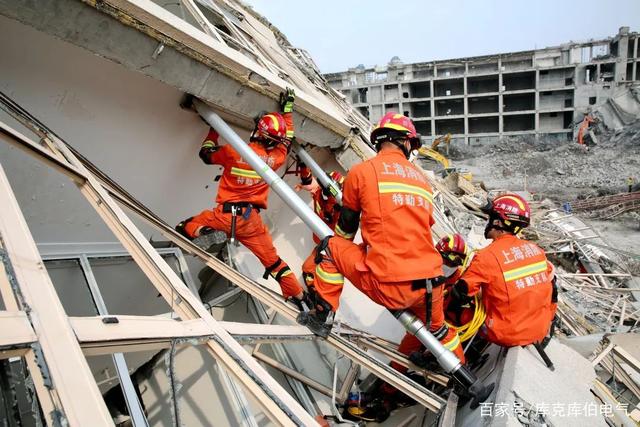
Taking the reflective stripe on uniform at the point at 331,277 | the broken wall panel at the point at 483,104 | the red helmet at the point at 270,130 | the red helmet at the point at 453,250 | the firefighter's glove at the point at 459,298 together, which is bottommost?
the firefighter's glove at the point at 459,298

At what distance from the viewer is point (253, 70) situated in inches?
138

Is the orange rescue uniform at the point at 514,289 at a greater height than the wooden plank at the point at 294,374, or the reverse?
the orange rescue uniform at the point at 514,289

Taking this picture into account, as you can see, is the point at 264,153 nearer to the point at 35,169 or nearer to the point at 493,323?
the point at 35,169

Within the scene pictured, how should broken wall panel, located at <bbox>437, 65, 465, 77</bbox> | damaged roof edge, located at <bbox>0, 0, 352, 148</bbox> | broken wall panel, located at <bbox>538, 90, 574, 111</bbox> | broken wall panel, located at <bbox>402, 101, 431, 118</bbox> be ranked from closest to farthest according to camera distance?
damaged roof edge, located at <bbox>0, 0, 352, 148</bbox>
broken wall panel, located at <bbox>538, 90, 574, 111</bbox>
broken wall panel, located at <bbox>437, 65, 465, 77</bbox>
broken wall panel, located at <bbox>402, 101, 431, 118</bbox>

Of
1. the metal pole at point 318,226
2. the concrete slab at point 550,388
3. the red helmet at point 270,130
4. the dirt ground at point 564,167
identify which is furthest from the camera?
the dirt ground at point 564,167

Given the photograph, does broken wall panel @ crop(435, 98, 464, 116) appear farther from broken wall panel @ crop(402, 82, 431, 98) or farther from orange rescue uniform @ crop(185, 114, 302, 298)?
orange rescue uniform @ crop(185, 114, 302, 298)

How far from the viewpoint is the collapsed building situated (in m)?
1.38

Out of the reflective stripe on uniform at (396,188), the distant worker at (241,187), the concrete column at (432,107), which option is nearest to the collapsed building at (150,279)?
the distant worker at (241,187)

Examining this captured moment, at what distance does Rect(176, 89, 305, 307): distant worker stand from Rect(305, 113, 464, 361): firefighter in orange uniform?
3.42 feet

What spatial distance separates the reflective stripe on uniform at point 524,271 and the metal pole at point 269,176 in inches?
51.1

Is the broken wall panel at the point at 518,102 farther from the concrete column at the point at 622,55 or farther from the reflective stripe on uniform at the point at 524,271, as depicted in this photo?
the reflective stripe on uniform at the point at 524,271

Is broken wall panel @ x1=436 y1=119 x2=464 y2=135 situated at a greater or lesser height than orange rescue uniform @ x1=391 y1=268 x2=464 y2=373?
greater

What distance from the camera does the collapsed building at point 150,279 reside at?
138 cm

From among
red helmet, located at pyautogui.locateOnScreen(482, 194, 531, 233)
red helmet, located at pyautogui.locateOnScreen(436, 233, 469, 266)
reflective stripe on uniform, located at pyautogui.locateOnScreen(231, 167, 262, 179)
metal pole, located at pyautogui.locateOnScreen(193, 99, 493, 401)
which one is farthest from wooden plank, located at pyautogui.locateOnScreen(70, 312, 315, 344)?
red helmet, located at pyautogui.locateOnScreen(482, 194, 531, 233)
